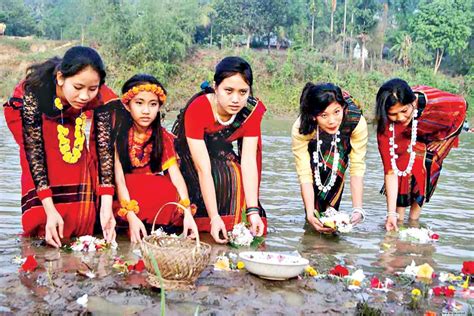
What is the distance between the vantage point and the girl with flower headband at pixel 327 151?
500cm

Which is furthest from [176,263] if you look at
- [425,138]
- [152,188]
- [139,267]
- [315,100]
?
[425,138]

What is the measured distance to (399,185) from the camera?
578 centimetres

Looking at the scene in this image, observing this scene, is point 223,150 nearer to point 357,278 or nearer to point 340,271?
point 340,271

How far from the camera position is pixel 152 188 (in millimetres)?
4797

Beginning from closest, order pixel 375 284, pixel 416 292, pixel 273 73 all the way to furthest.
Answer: pixel 416 292 → pixel 375 284 → pixel 273 73

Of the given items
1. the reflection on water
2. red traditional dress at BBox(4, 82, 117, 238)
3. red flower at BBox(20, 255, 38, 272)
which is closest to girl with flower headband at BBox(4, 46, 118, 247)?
red traditional dress at BBox(4, 82, 117, 238)

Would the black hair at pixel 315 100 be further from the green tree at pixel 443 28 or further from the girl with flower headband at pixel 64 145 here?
the green tree at pixel 443 28

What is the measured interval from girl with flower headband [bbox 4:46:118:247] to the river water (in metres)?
0.40

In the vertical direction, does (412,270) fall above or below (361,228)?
above

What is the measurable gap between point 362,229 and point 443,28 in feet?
133

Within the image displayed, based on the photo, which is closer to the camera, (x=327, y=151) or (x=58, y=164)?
(x=58, y=164)

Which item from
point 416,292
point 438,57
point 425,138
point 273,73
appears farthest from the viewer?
point 438,57

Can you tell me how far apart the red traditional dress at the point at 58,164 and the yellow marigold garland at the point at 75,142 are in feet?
0.16

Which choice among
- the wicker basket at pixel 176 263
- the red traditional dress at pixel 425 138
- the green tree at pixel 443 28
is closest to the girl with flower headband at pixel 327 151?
the red traditional dress at pixel 425 138
